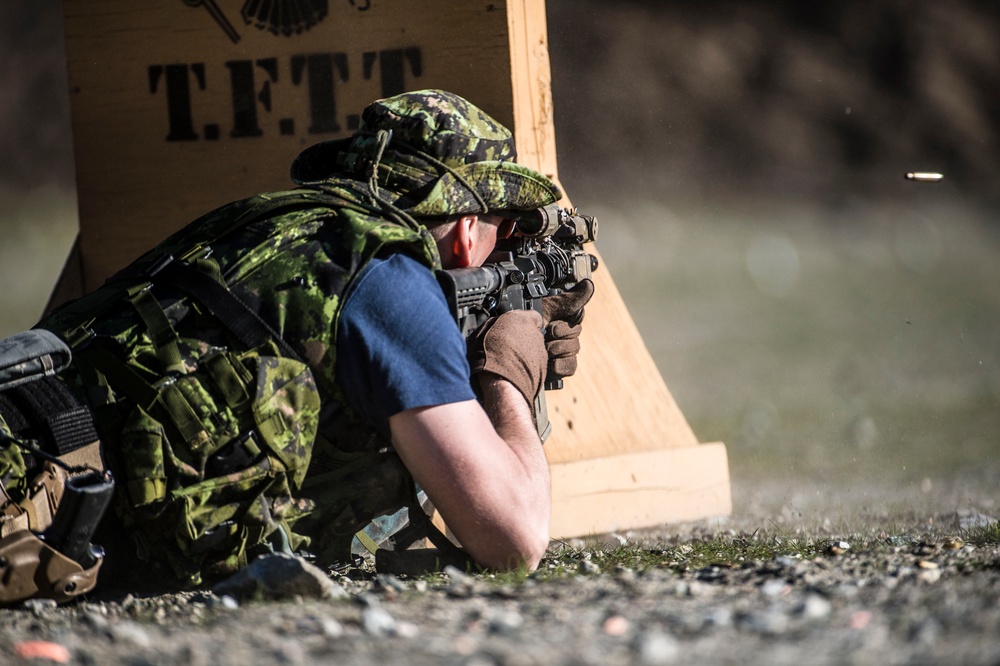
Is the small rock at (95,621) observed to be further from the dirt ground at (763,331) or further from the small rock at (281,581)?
the small rock at (281,581)

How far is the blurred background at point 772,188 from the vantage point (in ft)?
34.4

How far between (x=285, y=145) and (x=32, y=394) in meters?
2.29

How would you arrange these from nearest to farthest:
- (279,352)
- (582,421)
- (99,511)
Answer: (99,511) < (279,352) < (582,421)

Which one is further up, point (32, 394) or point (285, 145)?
point (285, 145)

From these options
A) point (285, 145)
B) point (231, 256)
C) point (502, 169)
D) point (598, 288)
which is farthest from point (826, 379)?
point (231, 256)

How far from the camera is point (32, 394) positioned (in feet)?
9.41

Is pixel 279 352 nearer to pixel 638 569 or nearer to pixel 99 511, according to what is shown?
pixel 99 511

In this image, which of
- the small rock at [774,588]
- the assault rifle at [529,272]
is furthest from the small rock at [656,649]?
the assault rifle at [529,272]

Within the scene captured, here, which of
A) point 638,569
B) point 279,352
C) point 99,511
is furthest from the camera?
point 638,569

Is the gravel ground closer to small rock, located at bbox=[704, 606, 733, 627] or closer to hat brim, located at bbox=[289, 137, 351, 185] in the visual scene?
small rock, located at bbox=[704, 606, 733, 627]

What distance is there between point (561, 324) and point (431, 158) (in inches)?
34.5

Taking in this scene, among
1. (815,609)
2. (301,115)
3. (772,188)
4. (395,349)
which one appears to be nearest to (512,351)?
(395,349)

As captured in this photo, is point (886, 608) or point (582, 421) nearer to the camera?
point (886, 608)

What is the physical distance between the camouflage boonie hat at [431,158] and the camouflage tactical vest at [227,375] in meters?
0.25
